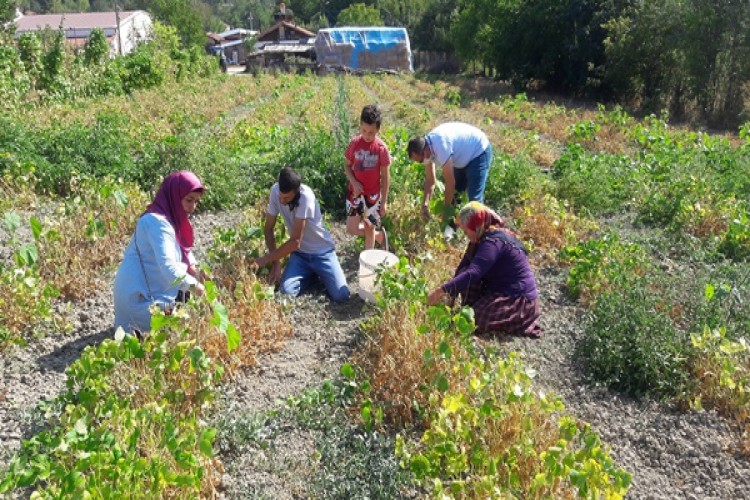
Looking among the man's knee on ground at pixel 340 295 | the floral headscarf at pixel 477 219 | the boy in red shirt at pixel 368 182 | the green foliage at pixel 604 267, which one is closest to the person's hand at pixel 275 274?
the man's knee on ground at pixel 340 295

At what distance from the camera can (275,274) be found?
499 centimetres

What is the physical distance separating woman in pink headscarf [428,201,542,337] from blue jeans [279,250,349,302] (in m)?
1.09

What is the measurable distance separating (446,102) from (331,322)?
14.2 metres

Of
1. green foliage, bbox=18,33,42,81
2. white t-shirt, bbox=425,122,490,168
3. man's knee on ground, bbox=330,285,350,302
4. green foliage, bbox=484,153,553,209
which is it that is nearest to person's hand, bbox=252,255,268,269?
man's knee on ground, bbox=330,285,350,302

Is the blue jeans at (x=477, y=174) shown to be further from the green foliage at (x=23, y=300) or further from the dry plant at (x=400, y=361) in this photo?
the green foliage at (x=23, y=300)

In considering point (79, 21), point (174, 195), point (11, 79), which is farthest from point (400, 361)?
point (79, 21)

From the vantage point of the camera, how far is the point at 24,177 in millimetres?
6793

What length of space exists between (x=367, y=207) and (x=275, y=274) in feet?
3.56

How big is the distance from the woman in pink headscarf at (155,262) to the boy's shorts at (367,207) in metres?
1.77

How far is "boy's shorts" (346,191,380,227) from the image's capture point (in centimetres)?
554

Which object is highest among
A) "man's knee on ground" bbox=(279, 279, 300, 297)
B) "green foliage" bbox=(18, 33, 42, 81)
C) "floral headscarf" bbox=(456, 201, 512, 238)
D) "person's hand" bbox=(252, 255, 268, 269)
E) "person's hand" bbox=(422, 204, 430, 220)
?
"green foliage" bbox=(18, 33, 42, 81)

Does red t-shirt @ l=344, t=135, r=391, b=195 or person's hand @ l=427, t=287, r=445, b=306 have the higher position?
red t-shirt @ l=344, t=135, r=391, b=195

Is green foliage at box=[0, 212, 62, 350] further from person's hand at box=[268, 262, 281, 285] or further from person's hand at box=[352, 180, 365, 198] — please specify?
person's hand at box=[352, 180, 365, 198]

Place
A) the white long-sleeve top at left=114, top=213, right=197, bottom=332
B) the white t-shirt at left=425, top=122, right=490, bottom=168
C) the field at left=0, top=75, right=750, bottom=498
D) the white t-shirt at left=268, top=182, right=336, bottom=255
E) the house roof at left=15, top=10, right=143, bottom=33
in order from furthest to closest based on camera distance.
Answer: the house roof at left=15, top=10, right=143, bottom=33 < the white t-shirt at left=425, top=122, right=490, bottom=168 < the white t-shirt at left=268, top=182, right=336, bottom=255 < the white long-sleeve top at left=114, top=213, right=197, bottom=332 < the field at left=0, top=75, right=750, bottom=498
